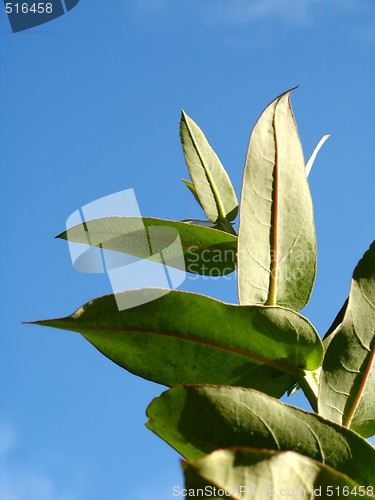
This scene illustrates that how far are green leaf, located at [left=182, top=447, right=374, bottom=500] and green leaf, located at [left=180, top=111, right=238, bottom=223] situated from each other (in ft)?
3.03

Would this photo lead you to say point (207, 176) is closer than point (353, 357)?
No

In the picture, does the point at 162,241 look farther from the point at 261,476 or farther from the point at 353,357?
the point at 261,476

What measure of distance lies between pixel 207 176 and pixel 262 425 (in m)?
0.85

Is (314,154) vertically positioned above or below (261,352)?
above

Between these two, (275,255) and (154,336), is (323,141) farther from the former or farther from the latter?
(154,336)

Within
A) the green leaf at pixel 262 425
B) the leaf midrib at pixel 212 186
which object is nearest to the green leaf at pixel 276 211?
the green leaf at pixel 262 425

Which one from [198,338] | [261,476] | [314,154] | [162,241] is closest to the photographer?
[261,476]

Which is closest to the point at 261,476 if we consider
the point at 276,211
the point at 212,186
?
the point at 276,211

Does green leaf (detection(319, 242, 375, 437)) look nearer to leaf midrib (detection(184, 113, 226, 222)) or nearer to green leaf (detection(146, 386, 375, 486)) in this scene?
green leaf (detection(146, 386, 375, 486))

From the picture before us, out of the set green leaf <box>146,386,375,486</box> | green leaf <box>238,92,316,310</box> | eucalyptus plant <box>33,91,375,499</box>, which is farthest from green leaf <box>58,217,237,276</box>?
green leaf <box>146,386,375,486</box>

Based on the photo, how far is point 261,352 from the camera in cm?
113

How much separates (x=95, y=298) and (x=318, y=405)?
417mm

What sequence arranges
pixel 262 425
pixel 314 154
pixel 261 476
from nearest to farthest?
pixel 261 476 < pixel 262 425 < pixel 314 154

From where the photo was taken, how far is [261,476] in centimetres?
81
